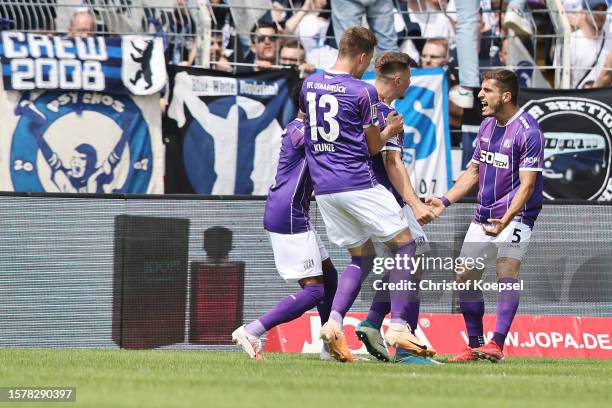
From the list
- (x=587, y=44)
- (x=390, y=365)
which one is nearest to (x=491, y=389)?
(x=390, y=365)

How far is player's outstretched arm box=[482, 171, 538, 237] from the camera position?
1099cm

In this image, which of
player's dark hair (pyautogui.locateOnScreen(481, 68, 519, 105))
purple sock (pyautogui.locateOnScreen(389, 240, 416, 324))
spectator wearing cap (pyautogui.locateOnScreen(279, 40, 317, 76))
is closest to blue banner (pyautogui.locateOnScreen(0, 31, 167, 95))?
spectator wearing cap (pyautogui.locateOnScreen(279, 40, 317, 76))

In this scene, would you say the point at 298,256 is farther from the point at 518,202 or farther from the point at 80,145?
the point at 80,145

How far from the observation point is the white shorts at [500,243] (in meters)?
11.4

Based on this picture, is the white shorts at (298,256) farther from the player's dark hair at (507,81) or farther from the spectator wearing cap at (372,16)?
the spectator wearing cap at (372,16)

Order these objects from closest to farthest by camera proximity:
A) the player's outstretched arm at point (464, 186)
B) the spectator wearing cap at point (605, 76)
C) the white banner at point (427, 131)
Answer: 1. the player's outstretched arm at point (464, 186)
2. the white banner at point (427, 131)
3. the spectator wearing cap at point (605, 76)

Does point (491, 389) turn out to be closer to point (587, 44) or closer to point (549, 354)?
point (549, 354)

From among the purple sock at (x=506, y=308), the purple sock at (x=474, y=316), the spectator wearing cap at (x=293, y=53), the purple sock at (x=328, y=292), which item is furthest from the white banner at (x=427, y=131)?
the purple sock at (x=506, y=308)

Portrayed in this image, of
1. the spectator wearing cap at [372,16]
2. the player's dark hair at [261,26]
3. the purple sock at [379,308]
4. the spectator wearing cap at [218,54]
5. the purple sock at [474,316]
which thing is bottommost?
the purple sock at [474,316]

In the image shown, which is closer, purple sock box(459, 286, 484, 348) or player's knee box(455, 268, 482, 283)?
purple sock box(459, 286, 484, 348)

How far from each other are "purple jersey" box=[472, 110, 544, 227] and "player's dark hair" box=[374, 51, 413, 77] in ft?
3.64

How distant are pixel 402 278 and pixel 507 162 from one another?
→ 1.63 m

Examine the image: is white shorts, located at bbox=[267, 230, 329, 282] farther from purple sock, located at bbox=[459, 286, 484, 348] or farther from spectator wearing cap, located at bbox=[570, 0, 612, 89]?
spectator wearing cap, located at bbox=[570, 0, 612, 89]

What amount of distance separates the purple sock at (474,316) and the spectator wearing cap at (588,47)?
623 centimetres
